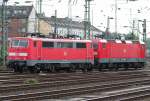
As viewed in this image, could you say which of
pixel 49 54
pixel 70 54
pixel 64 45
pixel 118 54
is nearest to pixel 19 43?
pixel 49 54

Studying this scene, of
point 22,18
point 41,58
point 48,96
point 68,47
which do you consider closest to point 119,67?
point 68,47

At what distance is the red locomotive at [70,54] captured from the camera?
3634 centimetres

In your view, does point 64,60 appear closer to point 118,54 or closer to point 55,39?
point 55,39

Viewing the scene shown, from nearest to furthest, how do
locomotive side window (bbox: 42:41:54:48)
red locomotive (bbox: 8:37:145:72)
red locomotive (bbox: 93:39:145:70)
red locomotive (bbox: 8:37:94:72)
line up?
red locomotive (bbox: 8:37:94:72) → red locomotive (bbox: 8:37:145:72) → locomotive side window (bbox: 42:41:54:48) → red locomotive (bbox: 93:39:145:70)

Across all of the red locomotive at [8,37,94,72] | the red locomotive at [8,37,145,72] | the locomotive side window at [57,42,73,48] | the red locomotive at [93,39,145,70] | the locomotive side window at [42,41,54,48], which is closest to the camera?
the red locomotive at [8,37,94,72]

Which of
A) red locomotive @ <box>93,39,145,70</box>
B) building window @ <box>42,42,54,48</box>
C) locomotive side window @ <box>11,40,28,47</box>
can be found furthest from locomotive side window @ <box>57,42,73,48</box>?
red locomotive @ <box>93,39,145,70</box>

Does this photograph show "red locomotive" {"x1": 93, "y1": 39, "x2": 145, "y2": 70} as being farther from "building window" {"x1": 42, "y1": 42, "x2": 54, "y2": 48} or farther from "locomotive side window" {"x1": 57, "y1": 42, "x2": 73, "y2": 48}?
"building window" {"x1": 42, "y1": 42, "x2": 54, "y2": 48}

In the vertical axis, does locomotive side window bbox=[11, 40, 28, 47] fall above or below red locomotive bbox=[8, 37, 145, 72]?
above

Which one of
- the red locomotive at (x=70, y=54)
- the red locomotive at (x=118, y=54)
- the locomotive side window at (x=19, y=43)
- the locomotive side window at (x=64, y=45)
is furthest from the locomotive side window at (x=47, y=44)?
the red locomotive at (x=118, y=54)

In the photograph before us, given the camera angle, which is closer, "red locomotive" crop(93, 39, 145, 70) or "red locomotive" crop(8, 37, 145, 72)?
"red locomotive" crop(8, 37, 145, 72)

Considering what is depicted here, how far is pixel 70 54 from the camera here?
40.1 m

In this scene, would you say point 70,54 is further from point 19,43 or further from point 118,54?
point 118,54

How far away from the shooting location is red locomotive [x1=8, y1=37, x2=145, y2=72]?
1431 inches

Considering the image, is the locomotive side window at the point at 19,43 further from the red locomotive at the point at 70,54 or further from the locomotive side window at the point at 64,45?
the locomotive side window at the point at 64,45
